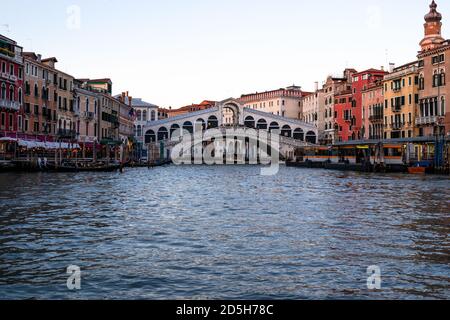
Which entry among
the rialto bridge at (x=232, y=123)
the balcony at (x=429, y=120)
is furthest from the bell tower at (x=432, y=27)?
the rialto bridge at (x=232, y=123)

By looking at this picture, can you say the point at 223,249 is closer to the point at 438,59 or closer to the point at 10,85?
the point at 10,85

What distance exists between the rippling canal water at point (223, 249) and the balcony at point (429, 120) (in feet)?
103

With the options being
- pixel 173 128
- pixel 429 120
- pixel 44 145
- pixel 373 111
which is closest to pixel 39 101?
pixel 44 145

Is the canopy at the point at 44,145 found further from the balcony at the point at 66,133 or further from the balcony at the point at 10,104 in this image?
the balcony at the point at 10,104

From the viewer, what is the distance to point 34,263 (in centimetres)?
909

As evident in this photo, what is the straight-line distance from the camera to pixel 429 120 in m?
49.2

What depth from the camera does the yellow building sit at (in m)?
53.0

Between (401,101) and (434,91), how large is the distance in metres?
7.00

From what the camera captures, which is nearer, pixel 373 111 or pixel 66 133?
pixel 66 133

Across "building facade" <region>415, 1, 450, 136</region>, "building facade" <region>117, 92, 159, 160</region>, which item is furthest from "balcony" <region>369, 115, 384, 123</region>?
"building facade" <region>117, 92, 159, 160</region>

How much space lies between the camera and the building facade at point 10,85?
3841 cm

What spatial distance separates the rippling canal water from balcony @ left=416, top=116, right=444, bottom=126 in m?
31.4
